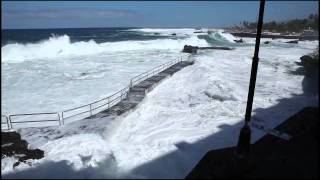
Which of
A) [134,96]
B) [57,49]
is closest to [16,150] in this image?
[134,96]

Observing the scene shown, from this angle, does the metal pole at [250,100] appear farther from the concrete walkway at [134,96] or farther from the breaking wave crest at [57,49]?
the breaking wave crest at [57,49]

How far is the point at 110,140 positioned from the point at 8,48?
39678mm

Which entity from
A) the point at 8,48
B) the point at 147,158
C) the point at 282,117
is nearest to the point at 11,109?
the point at 147,158

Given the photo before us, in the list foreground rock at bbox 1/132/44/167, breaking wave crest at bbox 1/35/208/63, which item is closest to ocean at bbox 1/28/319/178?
foreground rock at bbox 1/132/44/167

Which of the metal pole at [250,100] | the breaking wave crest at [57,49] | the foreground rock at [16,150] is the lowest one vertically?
the breaking wave crest at [57,49]

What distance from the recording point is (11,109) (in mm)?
16828

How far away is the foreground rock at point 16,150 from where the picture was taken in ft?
34.2

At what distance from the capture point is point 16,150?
10680mm

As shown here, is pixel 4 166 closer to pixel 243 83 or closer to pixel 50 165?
pixel 50 165

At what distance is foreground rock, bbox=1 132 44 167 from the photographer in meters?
10.4

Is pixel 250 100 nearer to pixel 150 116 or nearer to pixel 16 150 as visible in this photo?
pixel 16 150

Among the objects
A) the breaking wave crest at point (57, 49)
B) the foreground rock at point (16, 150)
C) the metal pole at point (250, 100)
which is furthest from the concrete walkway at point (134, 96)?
the breaking wave crest at point (57, 49)

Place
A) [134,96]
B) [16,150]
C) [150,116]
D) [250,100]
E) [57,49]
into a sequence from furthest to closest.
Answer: [57,49]
[134,96]
[150,116]
[16,150]
[250,100]

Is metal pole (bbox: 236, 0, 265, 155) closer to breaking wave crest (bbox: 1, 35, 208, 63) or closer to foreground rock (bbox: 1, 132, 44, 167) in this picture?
foreground rock (bbox: 1, 132, 44, 167)
